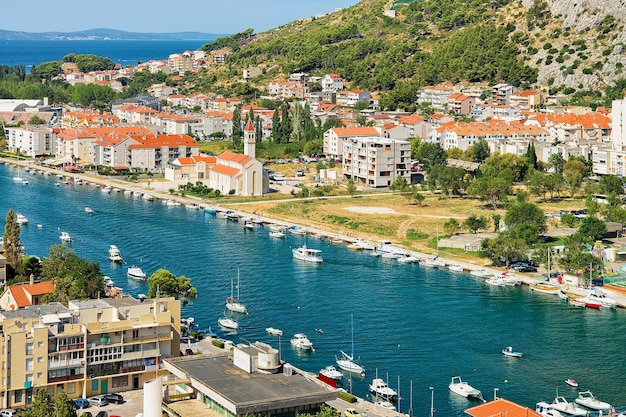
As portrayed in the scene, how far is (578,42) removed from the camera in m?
62.4

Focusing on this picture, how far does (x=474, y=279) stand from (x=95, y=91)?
46.6 m

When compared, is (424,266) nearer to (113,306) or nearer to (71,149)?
(113,306)

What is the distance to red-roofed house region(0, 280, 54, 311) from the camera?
22.3 metres

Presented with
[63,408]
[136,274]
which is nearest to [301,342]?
[136,274]

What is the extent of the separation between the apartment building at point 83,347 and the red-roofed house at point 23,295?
2.11 meters

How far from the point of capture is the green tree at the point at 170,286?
25766mm

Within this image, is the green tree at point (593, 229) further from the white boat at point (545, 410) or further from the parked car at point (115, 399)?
the parked car at point (115, 399)

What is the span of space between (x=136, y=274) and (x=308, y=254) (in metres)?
5.37

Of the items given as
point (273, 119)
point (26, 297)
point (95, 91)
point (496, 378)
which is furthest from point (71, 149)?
point (496, 378)

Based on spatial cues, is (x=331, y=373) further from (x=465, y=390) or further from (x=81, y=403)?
(x=81, y=403)

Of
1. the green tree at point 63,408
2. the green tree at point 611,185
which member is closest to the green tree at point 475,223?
the green tree at point 611,185

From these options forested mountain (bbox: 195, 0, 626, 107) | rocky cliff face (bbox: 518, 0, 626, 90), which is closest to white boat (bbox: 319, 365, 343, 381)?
forested mountain (bbox: 195, 0, 626, 107)

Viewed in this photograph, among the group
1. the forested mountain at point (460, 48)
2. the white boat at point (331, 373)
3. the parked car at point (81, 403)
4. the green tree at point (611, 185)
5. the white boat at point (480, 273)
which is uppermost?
the forested mountain at point (460, 48)

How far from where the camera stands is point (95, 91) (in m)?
72.0
